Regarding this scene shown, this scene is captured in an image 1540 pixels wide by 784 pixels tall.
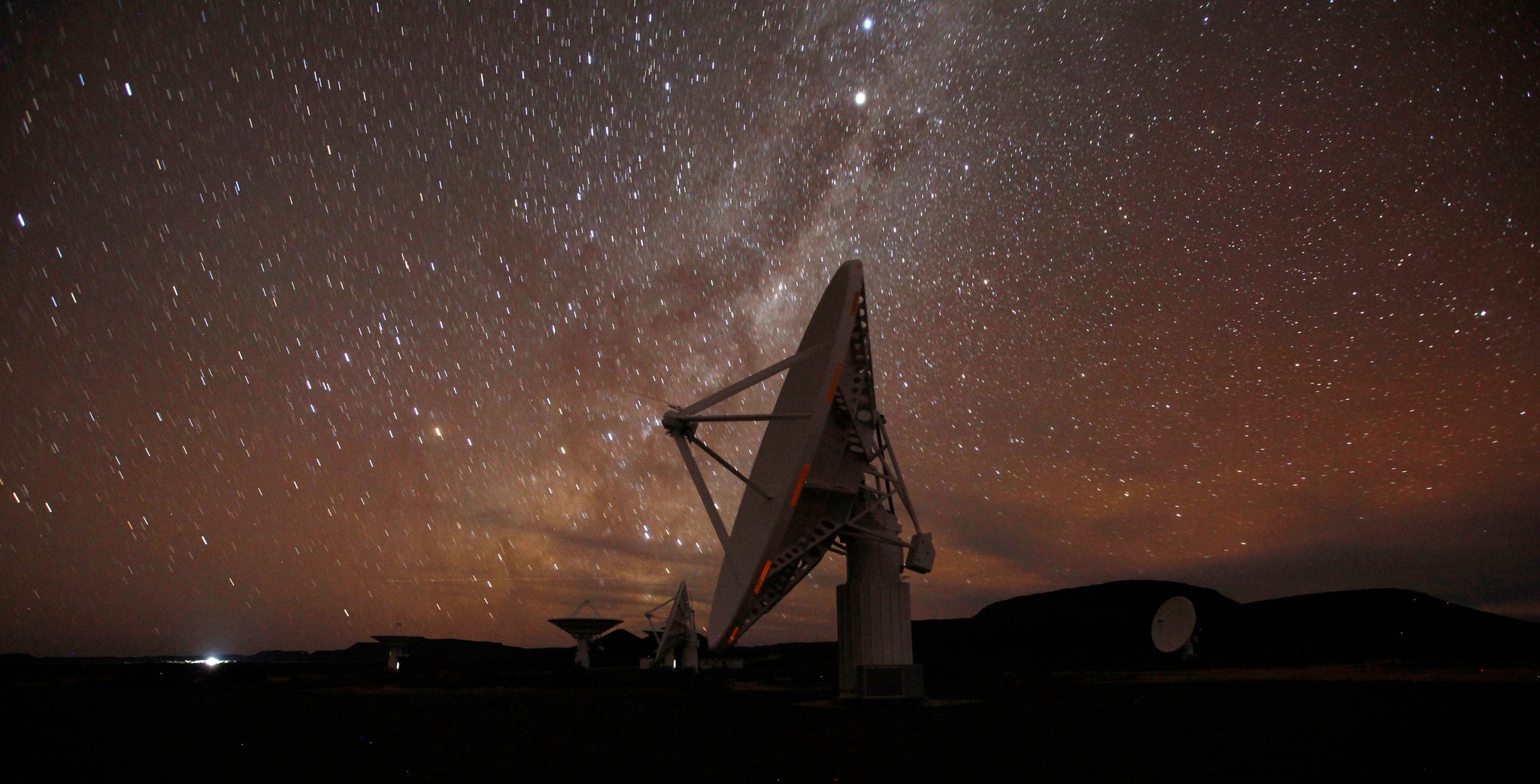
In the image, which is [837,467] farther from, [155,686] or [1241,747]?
[155,686]

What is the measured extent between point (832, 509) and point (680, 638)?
125 feet

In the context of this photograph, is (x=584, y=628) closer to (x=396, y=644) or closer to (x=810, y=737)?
(x=396, y=644)

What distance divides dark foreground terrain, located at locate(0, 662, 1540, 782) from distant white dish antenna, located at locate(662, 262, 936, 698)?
148 centimetres

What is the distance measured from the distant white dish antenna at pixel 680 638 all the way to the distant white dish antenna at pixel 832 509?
33128 mm

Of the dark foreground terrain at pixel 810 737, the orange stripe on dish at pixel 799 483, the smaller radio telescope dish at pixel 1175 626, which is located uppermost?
the orange stripe on dish at pixel 799 483

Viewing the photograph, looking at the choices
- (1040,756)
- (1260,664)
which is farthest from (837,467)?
(1260,664)

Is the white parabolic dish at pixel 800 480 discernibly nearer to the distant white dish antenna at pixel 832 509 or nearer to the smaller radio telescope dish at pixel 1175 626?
the distant white dish antenna at pixel 832 509

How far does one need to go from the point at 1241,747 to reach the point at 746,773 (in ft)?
19.7

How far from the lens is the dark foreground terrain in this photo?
8.64 meters

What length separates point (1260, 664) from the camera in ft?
156

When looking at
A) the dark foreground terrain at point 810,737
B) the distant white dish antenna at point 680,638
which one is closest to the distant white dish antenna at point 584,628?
the distant white dish antenna at point 680,638

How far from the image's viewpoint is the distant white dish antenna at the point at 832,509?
50.9 ft


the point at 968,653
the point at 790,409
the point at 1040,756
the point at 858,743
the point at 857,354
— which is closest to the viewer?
the point at 1040,756

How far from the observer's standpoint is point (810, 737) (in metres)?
12.1
